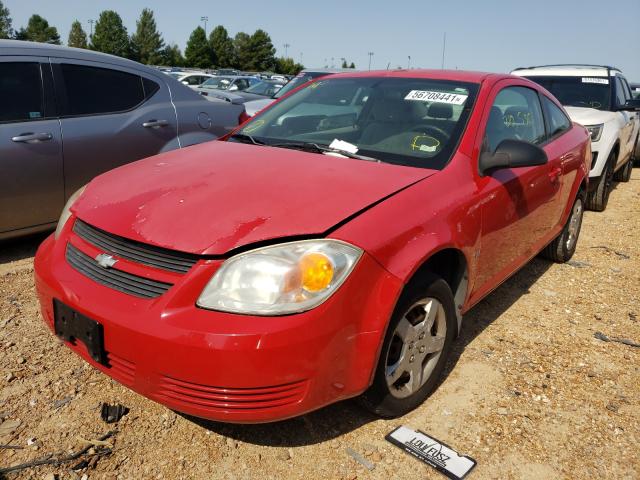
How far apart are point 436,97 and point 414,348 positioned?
145cm

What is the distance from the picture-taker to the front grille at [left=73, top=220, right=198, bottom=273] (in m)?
1.96

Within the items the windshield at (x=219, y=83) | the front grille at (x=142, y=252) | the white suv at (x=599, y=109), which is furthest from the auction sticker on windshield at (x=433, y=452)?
the windshield at (x=219, y=83)

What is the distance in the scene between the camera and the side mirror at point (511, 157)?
2729 mm

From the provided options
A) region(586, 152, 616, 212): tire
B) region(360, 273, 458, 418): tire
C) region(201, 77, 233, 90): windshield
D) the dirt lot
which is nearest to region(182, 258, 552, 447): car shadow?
the dirt lot

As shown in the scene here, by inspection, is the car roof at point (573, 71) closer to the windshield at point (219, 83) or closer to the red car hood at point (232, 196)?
the red car hood at point (232, 196)

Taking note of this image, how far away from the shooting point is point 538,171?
3.36 meters

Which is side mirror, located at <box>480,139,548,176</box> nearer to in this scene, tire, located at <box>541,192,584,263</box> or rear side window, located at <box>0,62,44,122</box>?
tire, located at <box>541,192,584,263</box>

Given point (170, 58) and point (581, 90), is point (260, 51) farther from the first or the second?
point (581, 90)

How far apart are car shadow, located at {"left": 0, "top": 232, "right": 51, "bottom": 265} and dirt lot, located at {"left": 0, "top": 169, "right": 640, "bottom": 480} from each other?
77cm

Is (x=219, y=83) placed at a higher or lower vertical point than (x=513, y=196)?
higher

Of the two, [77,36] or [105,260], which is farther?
[77,36]

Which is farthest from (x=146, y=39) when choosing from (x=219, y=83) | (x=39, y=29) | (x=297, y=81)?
(x=297, y=81)

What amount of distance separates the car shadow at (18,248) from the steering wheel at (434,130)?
313cm

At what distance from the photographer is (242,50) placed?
9419 centimetres
